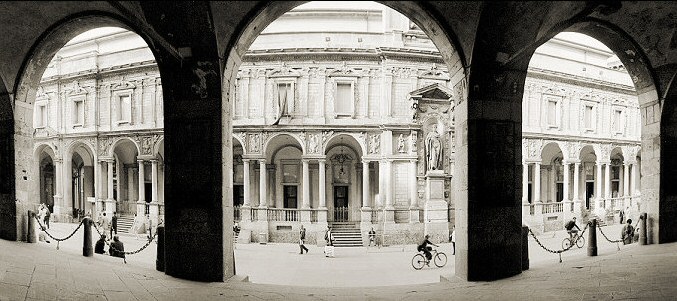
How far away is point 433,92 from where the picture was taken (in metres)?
18.4

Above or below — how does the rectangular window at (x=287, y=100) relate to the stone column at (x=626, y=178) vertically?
above

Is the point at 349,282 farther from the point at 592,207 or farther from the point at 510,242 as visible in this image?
the point at 592,207

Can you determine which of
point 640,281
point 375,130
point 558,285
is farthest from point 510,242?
point 375,130

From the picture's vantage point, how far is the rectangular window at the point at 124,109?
811 inches

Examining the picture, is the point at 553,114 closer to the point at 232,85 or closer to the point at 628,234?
the point at 628,234

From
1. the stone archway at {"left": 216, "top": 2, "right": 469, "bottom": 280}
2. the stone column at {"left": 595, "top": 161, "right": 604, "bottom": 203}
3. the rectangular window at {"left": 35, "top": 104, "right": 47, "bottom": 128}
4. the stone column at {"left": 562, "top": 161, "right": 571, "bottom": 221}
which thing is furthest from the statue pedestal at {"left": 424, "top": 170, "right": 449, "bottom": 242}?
the rectangular window at {"left": 35, "top": 104, "right": 47, "bottom": 128}

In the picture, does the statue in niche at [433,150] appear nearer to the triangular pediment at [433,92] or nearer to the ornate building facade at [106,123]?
the triangular pediment at [433,92]

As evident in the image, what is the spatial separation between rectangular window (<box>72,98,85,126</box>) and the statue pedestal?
2270 cm

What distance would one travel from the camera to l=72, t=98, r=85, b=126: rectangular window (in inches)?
859

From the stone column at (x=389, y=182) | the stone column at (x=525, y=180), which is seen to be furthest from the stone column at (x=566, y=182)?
the stone column at (x=389, y=182)

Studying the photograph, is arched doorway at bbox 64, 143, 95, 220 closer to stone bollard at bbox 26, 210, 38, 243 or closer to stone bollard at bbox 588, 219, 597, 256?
stone bollard at bbox 26, 210, 38, 243

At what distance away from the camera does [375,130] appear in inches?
723

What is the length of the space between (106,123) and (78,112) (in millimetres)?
2729

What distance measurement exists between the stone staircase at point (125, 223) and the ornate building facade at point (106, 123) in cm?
38
